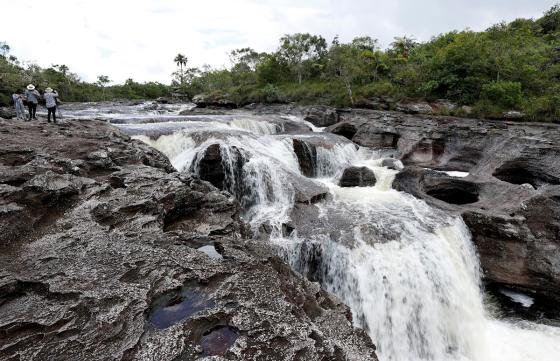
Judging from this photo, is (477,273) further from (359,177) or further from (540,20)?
(540,20)

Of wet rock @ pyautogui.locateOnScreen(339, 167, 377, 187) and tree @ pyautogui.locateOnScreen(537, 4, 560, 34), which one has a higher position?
tree @ pyautogui.locateOnScreen(537, 4, 560, 34)

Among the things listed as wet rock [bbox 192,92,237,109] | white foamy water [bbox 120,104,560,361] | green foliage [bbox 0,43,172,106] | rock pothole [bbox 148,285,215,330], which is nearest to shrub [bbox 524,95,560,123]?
white foamy water [bbox 120,104,560,361]

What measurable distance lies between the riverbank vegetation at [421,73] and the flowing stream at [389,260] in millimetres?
14423

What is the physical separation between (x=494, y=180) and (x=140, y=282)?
11652 mm

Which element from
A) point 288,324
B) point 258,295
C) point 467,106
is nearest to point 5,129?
point 258,295

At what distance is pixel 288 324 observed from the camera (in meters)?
3.51

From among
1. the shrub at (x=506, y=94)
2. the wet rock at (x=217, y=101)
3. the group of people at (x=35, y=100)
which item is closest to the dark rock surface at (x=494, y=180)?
the shrub at (x=506, y=94)

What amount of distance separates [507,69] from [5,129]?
89.3 feet

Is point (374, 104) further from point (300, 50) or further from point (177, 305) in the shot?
point (177, 305)

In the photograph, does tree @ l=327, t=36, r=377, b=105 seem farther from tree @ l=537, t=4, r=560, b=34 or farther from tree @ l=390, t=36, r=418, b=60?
tree @ l=537, t=4, r=560, b=34

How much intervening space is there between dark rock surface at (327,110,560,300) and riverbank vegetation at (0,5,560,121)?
4371mm

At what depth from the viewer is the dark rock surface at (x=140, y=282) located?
317 cm

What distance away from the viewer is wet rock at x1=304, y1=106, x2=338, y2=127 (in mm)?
25375

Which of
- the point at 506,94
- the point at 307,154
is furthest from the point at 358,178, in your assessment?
the point at 506,94
